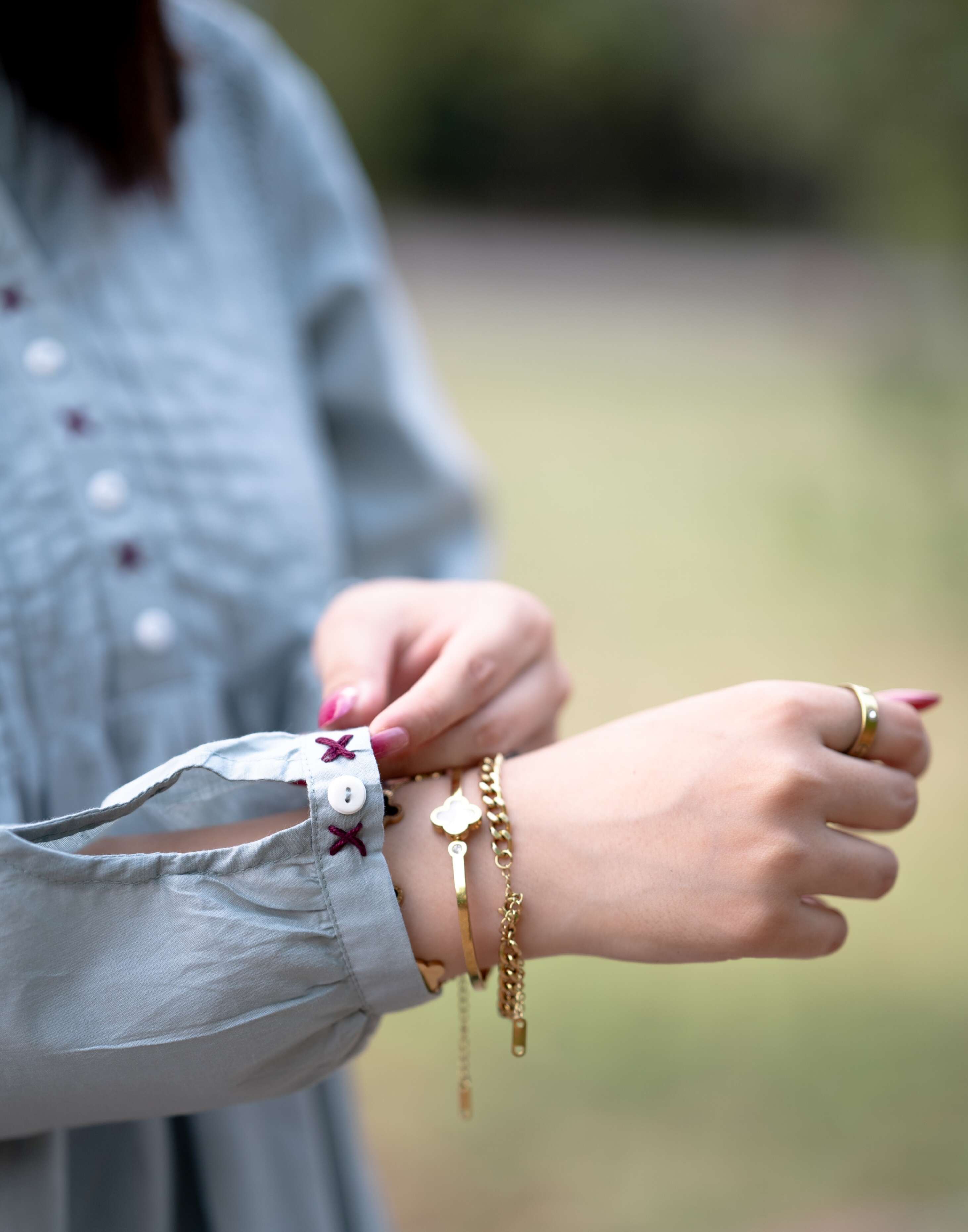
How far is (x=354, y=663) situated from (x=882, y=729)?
378mm

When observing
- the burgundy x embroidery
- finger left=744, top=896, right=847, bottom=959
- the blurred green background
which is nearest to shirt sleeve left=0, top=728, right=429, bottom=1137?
the burgundy x embroidery

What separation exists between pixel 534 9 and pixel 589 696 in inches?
387

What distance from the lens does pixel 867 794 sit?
67 cm

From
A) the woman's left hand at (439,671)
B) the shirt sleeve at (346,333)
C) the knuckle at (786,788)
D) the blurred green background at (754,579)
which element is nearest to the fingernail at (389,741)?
the woman's left hand at (439,671)

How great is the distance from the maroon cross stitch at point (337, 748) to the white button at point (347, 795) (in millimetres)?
17

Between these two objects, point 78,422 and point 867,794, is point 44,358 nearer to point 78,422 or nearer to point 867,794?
point 78,422

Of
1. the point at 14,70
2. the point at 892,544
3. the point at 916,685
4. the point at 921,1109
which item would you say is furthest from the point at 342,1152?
the point at 916,685

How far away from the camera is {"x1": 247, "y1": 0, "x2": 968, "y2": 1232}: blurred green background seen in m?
1.64

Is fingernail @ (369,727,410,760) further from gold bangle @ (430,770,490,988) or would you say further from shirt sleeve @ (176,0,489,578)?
shirt sleeve @ (176,0,489,578)

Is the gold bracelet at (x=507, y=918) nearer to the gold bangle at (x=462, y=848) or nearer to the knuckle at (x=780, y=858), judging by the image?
the gold bangle at (x=462, y=848)

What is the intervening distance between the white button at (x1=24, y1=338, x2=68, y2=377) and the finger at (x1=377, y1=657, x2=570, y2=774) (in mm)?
438

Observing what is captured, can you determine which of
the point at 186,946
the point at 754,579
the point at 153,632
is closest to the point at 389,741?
the point at 186,946

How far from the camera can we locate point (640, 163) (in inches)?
443

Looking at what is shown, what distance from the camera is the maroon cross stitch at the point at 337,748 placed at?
0.64 meters
